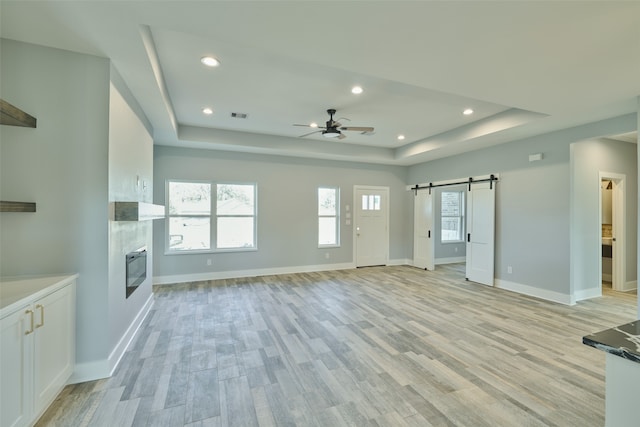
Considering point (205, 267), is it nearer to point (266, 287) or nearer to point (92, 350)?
point (266, 287)

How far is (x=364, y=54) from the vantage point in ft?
8.31

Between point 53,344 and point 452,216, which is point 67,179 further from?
point 452,216

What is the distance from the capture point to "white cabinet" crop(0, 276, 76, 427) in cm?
166

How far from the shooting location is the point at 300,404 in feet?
7.14

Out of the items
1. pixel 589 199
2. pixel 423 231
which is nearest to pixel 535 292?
pixel 589 199

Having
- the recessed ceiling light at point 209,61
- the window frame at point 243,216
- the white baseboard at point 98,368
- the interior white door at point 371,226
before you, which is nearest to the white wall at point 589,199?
the interior white door at point 371,226

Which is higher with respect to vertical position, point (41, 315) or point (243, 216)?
point (243, 216)

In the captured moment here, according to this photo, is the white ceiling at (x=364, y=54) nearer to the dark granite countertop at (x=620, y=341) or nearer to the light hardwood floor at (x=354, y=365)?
the dark granite countertop at (x=620, y=341)

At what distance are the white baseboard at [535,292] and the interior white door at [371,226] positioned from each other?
9.53 feet

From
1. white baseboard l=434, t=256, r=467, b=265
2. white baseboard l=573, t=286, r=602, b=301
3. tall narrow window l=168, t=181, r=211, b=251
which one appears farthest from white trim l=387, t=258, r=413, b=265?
tall narrow window l=168, t=181, r=211, b=251

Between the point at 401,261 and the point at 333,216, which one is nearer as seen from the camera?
the point at 333,216

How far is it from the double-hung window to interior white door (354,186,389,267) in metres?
2.80

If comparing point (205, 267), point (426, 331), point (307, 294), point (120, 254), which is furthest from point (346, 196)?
point (120, 254)

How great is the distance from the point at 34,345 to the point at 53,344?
0.81 feet
